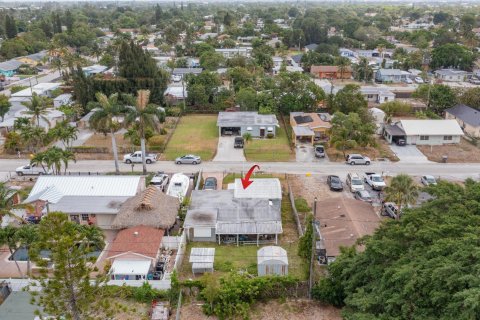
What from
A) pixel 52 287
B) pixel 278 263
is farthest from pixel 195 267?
pixel 52 287

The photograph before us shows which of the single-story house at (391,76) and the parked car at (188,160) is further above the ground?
the parked car at (188,160)

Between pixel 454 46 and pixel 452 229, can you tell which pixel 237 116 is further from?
pixel 454 46

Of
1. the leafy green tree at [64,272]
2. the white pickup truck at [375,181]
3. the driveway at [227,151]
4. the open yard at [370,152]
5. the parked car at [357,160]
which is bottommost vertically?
the open yard at [370,152]

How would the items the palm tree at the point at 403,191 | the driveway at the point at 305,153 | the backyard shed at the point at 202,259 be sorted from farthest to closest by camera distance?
the driveway at the point at 305,153 < the palm tree at the point at 403,191 < the backyard shed at the point at 202,259

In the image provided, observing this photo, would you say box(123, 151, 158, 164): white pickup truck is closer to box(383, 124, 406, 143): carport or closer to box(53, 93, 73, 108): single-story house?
box(53, 93, 73, 108): single-story house

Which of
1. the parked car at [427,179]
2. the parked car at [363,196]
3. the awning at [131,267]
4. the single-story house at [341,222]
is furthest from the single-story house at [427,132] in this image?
the awning at [131,267]

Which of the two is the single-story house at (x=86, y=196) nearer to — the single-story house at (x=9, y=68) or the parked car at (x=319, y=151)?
the parked car at (x=319, y=151)

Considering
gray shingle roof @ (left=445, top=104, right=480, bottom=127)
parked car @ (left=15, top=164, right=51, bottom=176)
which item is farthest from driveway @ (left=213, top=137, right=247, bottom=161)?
gray shingle roof @ (left=445, top=104, right=480, bottom=127)
